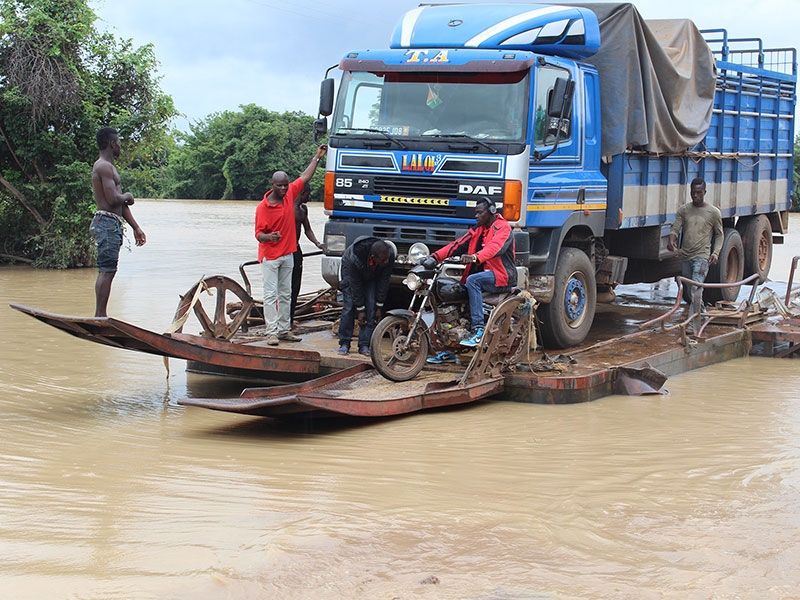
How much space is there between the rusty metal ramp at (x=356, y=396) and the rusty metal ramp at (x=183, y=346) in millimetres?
396

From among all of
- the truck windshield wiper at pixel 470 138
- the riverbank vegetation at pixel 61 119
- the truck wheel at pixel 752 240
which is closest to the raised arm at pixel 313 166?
the truck windshield wiper at pixel 470 138

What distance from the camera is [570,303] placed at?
983 cm

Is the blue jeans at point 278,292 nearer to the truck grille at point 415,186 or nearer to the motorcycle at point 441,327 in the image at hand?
the truck grille at point 415,186

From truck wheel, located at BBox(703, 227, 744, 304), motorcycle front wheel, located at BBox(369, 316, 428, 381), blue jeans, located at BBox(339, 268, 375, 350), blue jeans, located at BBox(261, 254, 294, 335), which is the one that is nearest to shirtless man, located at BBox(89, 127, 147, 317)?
blue jeans, located at BBox(261, 254, 294, 335)

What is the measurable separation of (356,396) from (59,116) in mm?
13239

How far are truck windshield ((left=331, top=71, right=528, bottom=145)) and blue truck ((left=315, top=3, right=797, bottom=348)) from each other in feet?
0.04

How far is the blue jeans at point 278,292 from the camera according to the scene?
9.04 meters

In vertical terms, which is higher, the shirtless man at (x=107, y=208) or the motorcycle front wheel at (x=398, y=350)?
the shirtless man at (x=107, y=208)

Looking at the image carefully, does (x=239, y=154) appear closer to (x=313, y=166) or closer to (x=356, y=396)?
(x=313, y=166)

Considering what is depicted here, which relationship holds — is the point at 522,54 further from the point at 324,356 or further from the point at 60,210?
the point at 60,210

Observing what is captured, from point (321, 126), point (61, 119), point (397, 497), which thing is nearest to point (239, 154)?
point (61, 119)

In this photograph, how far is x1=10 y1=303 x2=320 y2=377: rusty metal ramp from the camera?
22.4ft

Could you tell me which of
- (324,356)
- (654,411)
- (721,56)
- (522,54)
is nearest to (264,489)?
(324,356)

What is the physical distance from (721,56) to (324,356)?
734 centimetres
